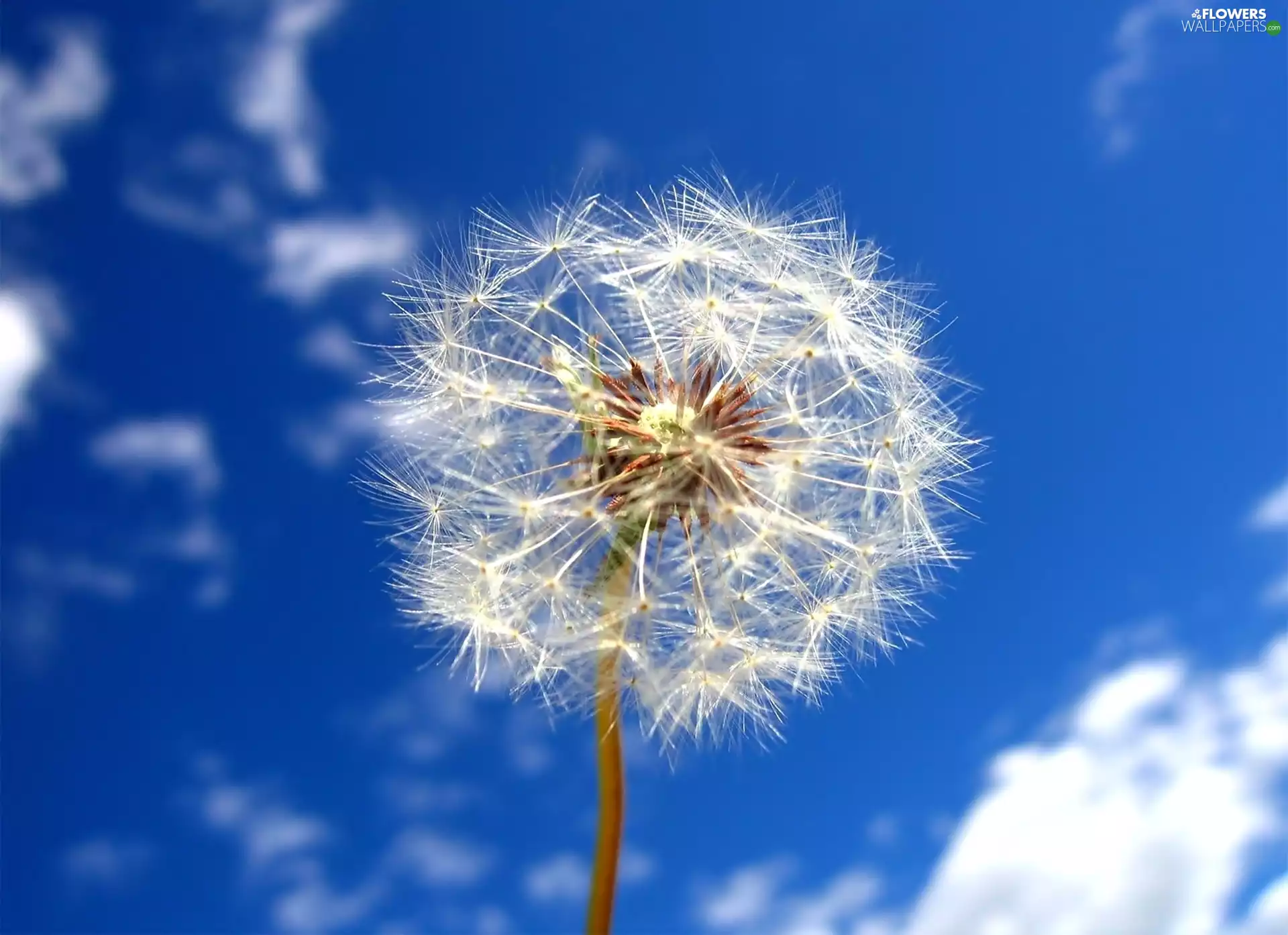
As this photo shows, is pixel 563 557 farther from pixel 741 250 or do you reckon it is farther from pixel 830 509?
pixel 741 250

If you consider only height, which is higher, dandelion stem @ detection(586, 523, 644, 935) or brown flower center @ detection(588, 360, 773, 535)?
brown flower center @ detection(588, 360, 773, 535)

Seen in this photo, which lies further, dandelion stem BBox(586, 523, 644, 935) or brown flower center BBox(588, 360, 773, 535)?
brown flower center BBox(588, 360, 773, 535)

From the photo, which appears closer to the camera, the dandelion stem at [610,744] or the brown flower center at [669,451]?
the dandelion stem at [610,744]

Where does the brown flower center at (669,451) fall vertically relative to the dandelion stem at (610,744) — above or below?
above

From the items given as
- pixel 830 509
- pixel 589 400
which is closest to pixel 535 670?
pixel 589 400

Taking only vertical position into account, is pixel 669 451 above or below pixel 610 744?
above

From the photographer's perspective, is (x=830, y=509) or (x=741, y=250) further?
(x=741, y=250)

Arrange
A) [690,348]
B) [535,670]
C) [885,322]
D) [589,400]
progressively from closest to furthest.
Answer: [535,670] < [589,400] < [690,348] < [885,322]

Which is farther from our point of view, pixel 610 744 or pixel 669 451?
pixel 669 451
